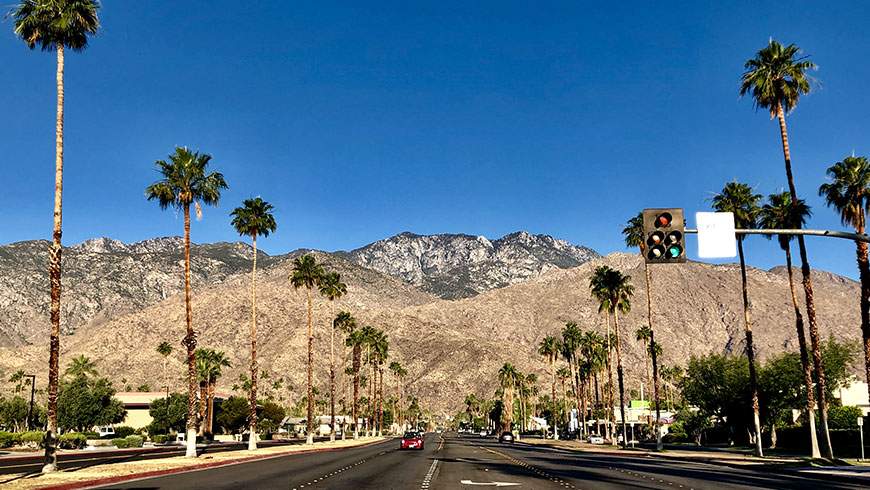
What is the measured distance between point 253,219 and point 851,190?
4822 cm

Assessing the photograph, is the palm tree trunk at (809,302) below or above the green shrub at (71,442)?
above

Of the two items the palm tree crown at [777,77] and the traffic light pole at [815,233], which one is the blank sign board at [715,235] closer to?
the traffic light pole at [815,233]

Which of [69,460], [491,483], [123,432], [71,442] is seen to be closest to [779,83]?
[491,483]

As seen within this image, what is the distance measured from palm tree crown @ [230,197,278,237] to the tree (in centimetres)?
6055

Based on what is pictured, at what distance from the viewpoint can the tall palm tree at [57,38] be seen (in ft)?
116

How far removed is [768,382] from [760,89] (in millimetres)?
37261

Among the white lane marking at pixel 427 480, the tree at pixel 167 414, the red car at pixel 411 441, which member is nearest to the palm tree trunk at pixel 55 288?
the white lane marking at pixel 427 480

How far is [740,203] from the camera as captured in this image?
62344 mm

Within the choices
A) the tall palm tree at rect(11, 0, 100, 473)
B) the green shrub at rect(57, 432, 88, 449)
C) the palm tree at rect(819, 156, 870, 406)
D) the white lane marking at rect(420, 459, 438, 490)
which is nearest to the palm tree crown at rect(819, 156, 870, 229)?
the palm tree at rect(819, 156, 870, 406)

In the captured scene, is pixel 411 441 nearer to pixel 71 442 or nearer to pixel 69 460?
pixel 69 460

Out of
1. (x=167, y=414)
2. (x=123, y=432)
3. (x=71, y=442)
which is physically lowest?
(x=123, y=432)

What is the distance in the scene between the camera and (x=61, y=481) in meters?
27.6

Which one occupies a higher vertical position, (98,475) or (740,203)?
(740,203)

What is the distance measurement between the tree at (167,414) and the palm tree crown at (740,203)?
91.3m
